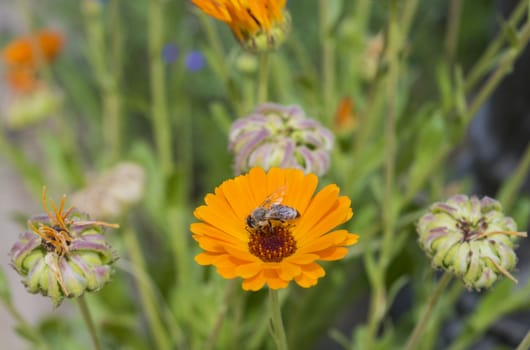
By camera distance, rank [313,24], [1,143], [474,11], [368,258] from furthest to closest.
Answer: [474,11] < [313,24] < [1,143] < [368,258]

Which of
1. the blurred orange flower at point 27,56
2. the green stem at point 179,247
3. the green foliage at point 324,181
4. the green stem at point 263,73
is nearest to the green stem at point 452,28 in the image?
the green foliage at point 324,181

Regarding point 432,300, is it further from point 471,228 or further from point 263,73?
point 263,73

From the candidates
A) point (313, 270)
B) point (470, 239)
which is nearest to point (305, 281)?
point (313, 270)

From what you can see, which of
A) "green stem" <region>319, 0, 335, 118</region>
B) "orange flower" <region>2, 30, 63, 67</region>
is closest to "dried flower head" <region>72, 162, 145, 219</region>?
"green stem" <region>319, 0, 335, 118</region>

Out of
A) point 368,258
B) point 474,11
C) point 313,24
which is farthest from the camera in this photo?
point 474,11

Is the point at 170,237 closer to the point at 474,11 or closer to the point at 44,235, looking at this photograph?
the point at 44,235

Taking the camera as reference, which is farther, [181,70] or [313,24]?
[313,24]

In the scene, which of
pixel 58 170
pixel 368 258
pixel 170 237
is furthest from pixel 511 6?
pixel 58 170

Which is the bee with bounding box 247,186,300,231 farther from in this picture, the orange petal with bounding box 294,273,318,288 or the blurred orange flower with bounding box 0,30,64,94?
the blurred orange flower with bounding box 0,30,64,94
